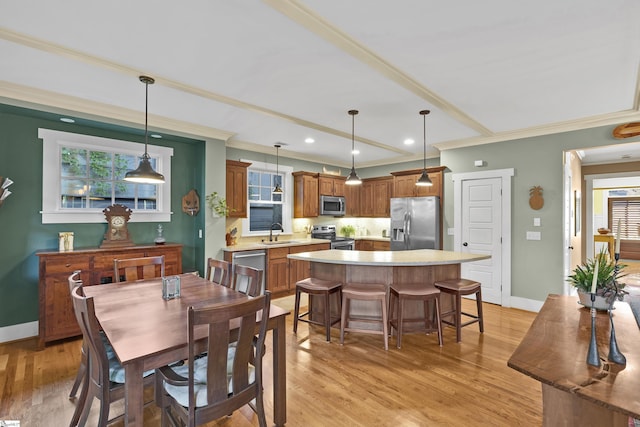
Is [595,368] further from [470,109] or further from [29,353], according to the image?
[29,353]

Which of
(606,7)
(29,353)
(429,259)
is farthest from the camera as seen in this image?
(429,259)

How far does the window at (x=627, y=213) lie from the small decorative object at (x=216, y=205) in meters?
13.1

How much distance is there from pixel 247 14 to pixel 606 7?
2248 mm

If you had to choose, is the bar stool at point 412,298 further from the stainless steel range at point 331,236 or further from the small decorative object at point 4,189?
the small decorative object at point 4,189

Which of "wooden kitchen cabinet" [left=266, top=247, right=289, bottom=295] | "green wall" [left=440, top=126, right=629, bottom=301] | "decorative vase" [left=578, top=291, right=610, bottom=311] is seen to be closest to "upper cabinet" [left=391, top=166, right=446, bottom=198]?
"green wall" [left=440, top=126, right=629, bottom=301]

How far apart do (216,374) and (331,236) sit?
5.18 m

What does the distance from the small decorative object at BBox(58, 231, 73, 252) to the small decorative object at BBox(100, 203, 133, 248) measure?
34cm

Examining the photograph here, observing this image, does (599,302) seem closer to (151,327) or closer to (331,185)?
(151,327)

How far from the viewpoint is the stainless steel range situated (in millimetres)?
6598

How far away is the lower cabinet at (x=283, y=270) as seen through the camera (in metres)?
5.31

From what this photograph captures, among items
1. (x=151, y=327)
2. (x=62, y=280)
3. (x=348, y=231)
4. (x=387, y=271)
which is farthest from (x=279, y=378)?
(x=348, y=231)

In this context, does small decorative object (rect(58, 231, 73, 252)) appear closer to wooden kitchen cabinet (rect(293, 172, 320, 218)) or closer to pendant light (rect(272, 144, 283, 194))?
pendant light (rect(272, 144, 283, 194))

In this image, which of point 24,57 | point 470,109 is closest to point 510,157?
point 470,109

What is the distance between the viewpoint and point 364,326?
3.66m
